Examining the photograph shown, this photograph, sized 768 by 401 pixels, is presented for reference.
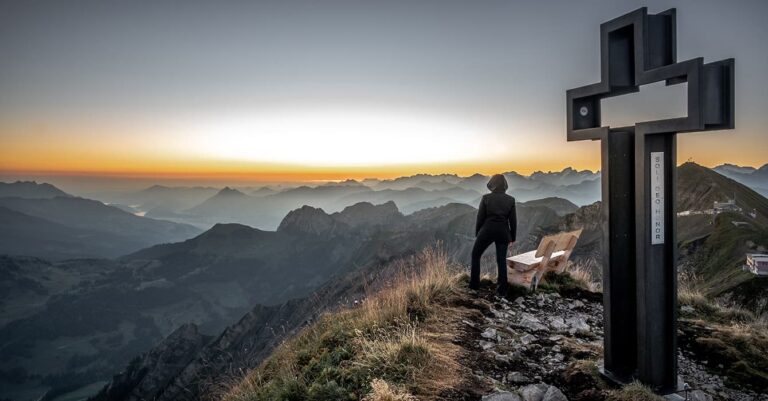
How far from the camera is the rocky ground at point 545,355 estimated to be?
4.82m

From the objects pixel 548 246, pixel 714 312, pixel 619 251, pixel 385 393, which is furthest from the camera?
pixel 548 246

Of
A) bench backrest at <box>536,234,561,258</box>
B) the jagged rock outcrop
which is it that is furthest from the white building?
the jagged rock outcrop

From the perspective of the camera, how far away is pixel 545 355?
5.88 m

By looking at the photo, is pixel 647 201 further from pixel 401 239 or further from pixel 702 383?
pixel 401 239

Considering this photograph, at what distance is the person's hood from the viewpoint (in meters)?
8.77

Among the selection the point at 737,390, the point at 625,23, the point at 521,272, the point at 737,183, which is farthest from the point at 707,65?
the point at 737,183

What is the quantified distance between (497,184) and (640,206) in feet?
13.0

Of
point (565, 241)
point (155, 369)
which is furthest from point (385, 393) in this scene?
point (155, 369)

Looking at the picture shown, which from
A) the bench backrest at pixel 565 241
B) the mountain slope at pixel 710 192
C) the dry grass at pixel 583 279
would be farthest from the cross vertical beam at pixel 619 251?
the mountain slope at pixel 710 192

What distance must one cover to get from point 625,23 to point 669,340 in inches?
149

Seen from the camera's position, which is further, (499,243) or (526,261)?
(526,261)

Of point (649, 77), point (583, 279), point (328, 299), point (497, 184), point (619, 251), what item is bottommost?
point (328, 299)

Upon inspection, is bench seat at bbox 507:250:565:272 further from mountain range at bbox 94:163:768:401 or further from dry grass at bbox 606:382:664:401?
dry grass at bbox 606:382:664:401

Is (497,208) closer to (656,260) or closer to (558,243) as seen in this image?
(558,243)
